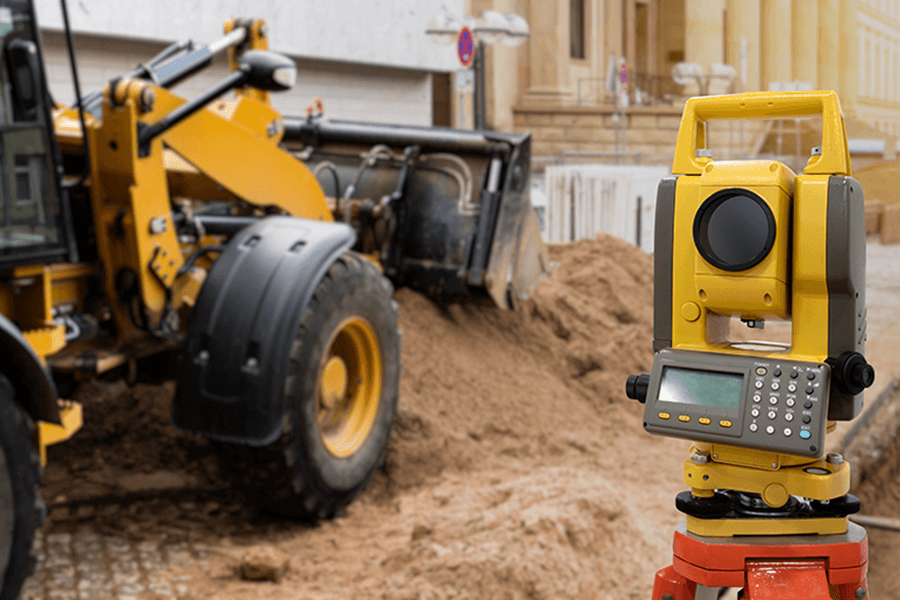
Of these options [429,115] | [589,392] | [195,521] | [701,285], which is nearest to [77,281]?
[195,521]

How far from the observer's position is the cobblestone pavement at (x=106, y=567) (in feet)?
12.6

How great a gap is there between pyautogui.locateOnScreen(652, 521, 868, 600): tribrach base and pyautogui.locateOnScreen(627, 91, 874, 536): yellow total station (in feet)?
0.10

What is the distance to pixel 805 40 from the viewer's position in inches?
1147

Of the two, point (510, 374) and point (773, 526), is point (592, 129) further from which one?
point (773, 526)

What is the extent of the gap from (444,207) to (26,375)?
3.47m

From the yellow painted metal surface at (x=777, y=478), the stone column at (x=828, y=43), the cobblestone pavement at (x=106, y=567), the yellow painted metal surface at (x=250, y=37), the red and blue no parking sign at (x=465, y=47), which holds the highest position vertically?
the stone column at (x=828, y=43)

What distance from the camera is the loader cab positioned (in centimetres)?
355

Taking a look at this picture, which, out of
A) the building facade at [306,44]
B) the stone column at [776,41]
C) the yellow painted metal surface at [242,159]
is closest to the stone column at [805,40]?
the stone column at [776,41]

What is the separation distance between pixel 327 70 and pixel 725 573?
15.9m

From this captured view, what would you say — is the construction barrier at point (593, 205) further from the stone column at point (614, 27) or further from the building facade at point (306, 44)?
the stone column at point (614, 27)

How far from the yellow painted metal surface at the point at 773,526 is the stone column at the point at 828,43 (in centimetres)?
1889

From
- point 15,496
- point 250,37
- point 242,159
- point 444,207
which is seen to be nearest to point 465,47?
point 444,207

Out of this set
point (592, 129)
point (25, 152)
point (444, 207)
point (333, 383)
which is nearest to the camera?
point (25, 152)

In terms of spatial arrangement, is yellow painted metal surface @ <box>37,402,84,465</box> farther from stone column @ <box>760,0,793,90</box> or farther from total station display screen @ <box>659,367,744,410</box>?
stone column @ <box>760,0,793,90</box>
